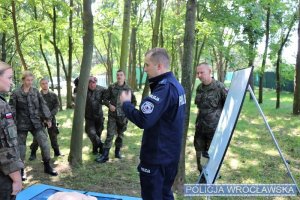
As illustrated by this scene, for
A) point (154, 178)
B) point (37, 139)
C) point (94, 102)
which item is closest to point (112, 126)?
point (94, 102)

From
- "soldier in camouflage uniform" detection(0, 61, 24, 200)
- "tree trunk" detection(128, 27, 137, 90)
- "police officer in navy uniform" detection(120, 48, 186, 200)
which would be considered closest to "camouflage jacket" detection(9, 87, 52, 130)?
"soldier in camouflage uniform" detection(0, 61, 24, 200)

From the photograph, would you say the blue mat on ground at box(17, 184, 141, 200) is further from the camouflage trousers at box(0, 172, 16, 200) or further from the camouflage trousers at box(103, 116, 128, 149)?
the camouflage trousers at box(103, 116, 128, 149)

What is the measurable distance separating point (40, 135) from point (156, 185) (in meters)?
3.70

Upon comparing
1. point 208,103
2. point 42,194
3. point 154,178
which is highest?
point 208,103

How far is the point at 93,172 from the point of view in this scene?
22.9ft

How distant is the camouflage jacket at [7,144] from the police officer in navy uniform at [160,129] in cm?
105

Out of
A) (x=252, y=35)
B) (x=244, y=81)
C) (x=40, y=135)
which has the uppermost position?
(x=252, y=35)

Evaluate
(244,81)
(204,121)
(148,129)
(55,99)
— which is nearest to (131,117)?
(148,129)

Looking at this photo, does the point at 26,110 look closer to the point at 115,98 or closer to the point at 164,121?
the point at 115,98

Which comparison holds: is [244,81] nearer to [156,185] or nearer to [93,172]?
[156,185]

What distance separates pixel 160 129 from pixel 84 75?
3918 mm

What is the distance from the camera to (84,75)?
704cm

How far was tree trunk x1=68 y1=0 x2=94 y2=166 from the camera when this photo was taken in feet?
22.8

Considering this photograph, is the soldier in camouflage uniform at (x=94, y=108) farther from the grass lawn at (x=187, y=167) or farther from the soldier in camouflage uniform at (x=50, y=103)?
the soldier in camouflage uniform at (x=50, y=103)
